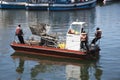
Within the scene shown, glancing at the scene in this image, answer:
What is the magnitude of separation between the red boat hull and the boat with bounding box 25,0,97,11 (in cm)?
3712

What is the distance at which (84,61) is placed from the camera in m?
23.9

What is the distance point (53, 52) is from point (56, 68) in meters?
2.60

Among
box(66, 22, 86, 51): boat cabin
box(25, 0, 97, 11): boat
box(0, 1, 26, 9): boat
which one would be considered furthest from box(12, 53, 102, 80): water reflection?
box(0, 1, 26, 9): boat

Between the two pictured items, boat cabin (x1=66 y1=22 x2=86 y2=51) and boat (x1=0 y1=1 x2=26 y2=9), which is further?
boat (x1=0 y1=1 x2=26 y2=9)

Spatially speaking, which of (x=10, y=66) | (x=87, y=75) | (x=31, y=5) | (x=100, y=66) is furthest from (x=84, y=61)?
(x=31, y=5)

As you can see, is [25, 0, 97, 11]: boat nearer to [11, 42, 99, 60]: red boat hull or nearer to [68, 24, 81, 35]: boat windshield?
[11, 42, 99, 60]: red boat hull

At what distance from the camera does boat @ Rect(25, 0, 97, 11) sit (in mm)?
62875

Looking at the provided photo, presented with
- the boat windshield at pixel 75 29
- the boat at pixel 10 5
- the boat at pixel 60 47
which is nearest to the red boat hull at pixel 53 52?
the boat at pixel 60 47

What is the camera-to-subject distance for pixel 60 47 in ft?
82.6

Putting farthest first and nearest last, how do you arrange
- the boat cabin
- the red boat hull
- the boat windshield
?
the boat windshield
the boat cabin
the red boat hull

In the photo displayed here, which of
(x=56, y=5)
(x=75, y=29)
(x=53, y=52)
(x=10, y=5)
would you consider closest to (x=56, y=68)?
(x=53, y=52)

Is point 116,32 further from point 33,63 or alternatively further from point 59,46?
point 33,63

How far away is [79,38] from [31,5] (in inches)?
1604

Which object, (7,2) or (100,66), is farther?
(7,2)
